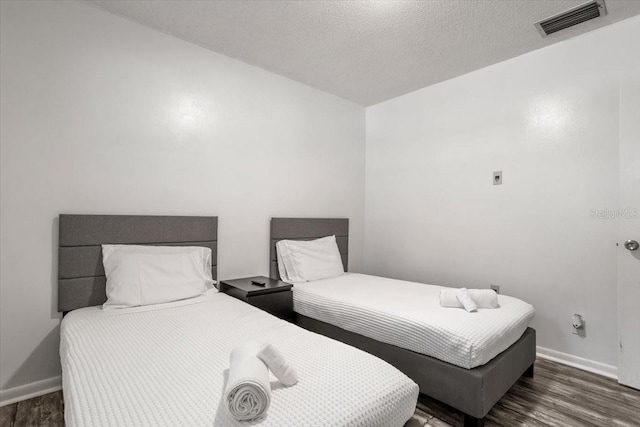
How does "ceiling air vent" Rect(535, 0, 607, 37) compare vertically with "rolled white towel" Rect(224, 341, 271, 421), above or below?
above

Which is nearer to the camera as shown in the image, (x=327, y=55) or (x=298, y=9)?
(x=298, y=9)

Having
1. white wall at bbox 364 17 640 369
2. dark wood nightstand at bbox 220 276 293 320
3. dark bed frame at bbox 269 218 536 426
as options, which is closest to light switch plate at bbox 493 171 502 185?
white wall at bbox 364 17 640 369

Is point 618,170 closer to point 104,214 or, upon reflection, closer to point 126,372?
point 126,372

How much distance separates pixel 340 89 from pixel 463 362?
2.99m

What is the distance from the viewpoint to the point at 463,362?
170cm

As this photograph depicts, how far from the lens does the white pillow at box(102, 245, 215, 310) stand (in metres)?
2.12

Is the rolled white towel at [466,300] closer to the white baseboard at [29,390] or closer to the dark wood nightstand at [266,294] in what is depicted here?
the dark wood nightstand at [266,294]

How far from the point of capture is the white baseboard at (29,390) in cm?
194

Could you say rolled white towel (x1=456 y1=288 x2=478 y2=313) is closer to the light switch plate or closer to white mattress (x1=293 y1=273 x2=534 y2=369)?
white mattress (x1=293 y1=273 x2=534 y2=369)

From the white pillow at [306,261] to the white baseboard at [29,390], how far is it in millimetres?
1805

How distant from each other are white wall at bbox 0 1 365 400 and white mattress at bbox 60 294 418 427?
511 mm

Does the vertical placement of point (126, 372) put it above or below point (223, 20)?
below

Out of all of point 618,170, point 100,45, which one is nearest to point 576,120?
point 618,170

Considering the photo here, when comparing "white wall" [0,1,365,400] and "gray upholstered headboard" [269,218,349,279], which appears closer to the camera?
"white wall" [0,1,365,400]
